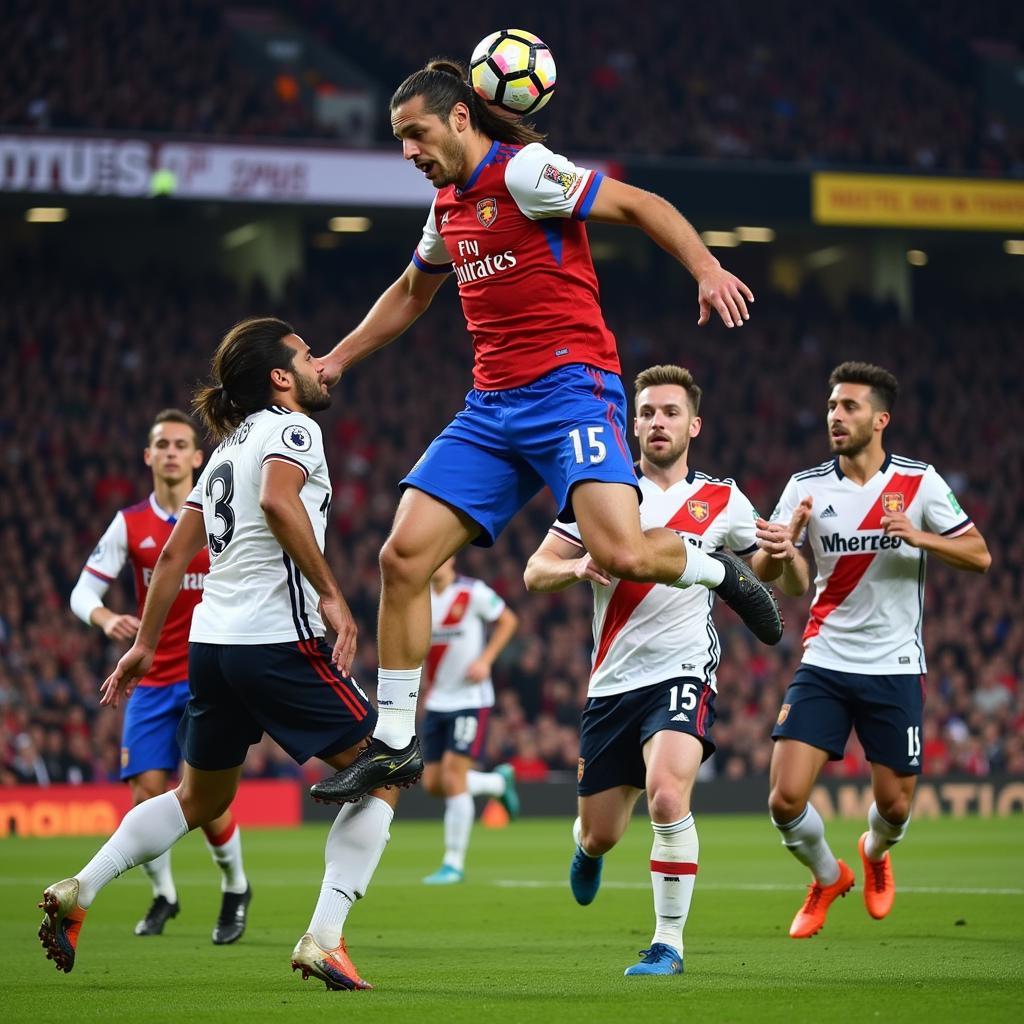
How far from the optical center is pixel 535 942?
8742 millimetres

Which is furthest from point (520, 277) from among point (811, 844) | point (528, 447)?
point (811, 844)

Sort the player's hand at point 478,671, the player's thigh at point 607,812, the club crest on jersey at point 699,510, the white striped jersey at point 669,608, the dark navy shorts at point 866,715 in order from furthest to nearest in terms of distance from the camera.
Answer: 1. the player's hand at point 478,671
2. the dark navy shorts at point 866,715
3. the club crest on jersey at point 699,510
4. the player's thigh at point 607,812
5. the white striped jersey at point 669,608

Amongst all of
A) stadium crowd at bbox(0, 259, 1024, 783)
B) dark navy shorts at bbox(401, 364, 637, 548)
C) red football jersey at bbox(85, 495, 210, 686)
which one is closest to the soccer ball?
dark navy shorts at bbox(401, 364, 637, 548)

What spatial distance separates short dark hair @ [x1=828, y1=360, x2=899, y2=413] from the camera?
9.34 meters

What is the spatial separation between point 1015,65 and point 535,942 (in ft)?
109

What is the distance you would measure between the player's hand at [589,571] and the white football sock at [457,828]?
6613 mm

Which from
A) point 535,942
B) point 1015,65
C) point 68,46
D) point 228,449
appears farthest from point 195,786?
point 1015,65

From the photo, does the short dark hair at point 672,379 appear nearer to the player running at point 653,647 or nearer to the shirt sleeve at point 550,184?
the player running at point 653,647

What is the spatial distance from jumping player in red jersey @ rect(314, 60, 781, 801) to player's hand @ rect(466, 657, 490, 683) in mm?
8043

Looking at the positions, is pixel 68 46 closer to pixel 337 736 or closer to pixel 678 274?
pixel 678 274

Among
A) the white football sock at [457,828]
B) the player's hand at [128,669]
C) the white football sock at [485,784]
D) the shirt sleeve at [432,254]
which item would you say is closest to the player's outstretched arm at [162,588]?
the player's hand at [128,669]

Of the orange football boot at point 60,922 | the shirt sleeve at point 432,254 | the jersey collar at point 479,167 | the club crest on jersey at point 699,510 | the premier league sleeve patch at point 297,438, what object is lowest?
the orange football boot at point 60,922

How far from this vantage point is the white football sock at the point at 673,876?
6.96 meters

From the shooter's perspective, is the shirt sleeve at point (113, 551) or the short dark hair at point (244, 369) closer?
the short dark hair at point (244, 369)
